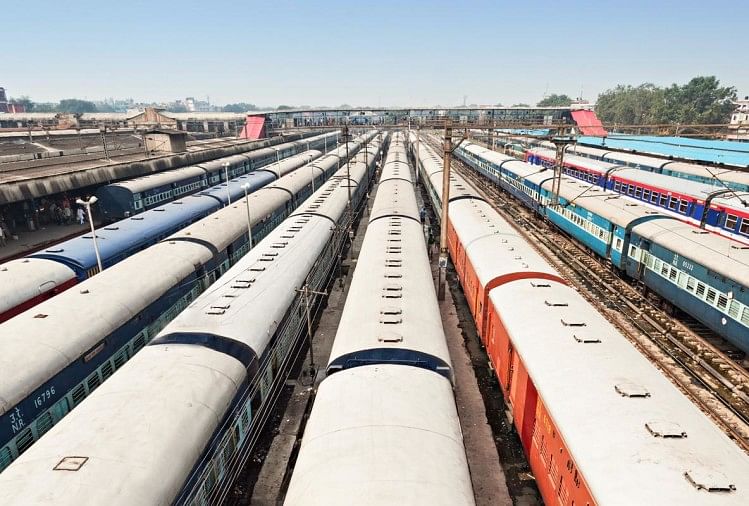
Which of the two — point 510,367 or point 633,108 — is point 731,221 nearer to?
point 510,367

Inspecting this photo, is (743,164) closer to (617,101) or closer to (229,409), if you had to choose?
(229,409)

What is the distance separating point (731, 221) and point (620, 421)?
24.4 meters

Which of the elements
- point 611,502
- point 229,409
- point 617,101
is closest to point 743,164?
point 611,502

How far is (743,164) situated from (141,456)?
2076 inches

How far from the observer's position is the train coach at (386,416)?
746 centimetres

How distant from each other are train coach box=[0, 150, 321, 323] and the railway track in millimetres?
25220

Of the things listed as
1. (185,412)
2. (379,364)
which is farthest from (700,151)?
(185,412)

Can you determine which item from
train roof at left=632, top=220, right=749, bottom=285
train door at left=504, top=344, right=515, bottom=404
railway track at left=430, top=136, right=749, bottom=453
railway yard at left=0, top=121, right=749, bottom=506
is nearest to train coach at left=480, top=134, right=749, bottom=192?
railway yard at left=0, top=121, right=749, bottom=506

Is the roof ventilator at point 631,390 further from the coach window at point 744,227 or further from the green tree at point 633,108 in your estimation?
the green tree at point 633,108

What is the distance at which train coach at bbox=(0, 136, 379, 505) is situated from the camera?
7.45 meters

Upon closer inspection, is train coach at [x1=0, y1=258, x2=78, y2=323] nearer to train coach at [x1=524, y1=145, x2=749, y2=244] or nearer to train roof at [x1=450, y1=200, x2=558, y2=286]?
train roof at [x1=450, y1=200, x2=558, y2=286]

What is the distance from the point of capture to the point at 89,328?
43.2 ft

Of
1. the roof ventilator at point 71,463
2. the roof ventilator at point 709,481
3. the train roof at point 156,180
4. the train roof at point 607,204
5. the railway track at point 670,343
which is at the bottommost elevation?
the railway track at point 670,343

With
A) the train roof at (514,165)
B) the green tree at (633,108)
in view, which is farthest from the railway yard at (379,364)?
the green tree at (633,108)
